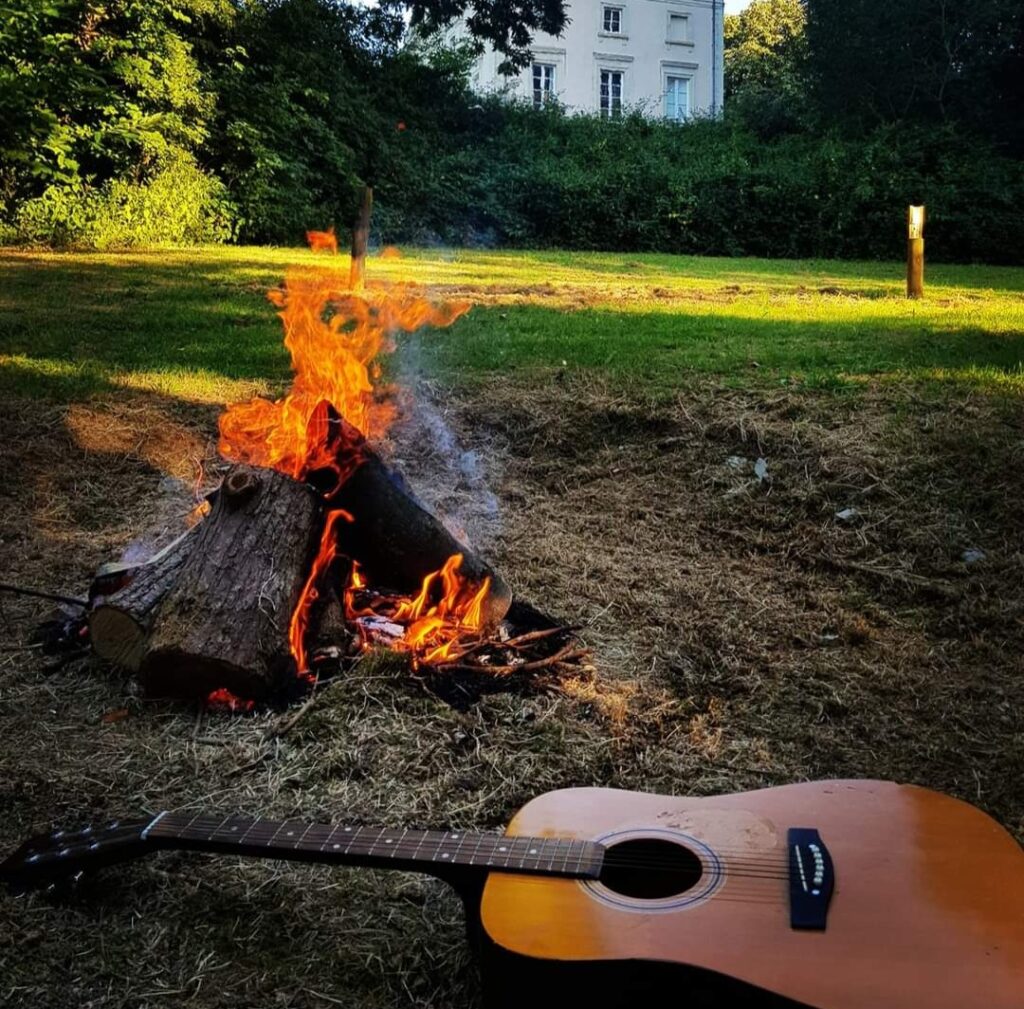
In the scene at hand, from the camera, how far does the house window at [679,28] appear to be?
3331 centimetres

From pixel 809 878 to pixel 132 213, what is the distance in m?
15.6

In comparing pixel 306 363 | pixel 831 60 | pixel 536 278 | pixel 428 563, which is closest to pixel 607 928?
pixel 428 563

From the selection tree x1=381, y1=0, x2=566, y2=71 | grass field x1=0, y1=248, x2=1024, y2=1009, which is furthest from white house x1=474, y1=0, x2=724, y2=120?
grass field x1=0, y1=248, x2=1024, y2=1009

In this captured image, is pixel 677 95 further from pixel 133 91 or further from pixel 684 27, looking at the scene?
pixel 133 91

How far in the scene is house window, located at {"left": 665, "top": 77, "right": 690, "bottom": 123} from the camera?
34.1 metres

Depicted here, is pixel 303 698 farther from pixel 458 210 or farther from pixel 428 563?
pixel 458 210

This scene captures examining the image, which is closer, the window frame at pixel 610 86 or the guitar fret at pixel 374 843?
the guitar fret at pixel 374 843

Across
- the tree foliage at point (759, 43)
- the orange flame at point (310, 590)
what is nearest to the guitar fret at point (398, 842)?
the orange flame at point (310, 590)

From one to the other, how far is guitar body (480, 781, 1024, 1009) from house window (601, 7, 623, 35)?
34928mm

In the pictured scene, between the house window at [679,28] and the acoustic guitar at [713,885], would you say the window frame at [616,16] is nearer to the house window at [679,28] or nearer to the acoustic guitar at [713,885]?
the house window at [679,28]

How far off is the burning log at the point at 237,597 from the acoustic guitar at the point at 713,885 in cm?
90

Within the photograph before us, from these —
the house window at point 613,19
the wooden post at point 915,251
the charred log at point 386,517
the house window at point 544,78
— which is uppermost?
the house window at point 613,19

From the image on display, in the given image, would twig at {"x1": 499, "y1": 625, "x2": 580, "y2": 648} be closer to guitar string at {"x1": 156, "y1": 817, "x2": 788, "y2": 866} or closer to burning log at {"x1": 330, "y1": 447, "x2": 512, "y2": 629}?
burning log at {"x1": 330, "y1": 447, "x2": 512, "y2": 629}

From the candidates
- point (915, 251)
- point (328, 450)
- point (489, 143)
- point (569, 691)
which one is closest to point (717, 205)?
point (489, 143)
